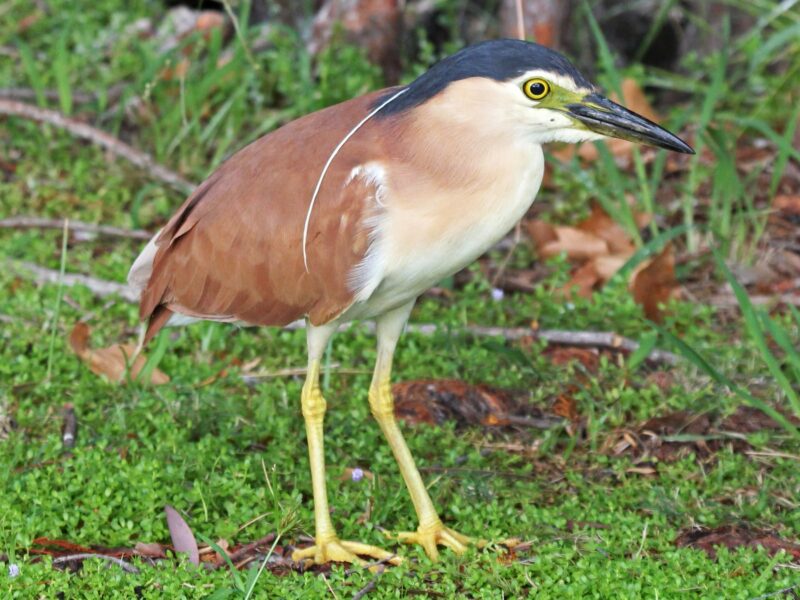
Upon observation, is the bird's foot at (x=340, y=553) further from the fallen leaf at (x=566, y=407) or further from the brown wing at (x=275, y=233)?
the fallen leaf at (x=566, y=407)

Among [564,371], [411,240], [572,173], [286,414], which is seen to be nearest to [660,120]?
[572,173]

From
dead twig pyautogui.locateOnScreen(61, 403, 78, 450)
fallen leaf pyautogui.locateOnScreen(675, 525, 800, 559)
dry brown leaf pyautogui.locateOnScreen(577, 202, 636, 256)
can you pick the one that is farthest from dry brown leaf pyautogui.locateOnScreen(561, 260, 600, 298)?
dead twig pyautogui.locateOnScreen(61, 403, 78, 450)

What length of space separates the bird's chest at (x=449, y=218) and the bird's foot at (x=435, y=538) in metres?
0.87

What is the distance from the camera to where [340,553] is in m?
3.79

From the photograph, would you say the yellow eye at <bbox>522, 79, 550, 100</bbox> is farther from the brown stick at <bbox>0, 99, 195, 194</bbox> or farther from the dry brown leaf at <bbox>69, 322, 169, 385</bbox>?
the brown stick at <bbox>0, 99, 195, 194</bbox>

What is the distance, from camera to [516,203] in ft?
11.6

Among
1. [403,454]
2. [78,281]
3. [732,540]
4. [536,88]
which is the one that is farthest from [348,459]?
[78,281]

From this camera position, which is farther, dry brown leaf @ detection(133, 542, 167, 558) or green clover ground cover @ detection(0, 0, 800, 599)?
dry brown leaf @ detection(133, 542, 167, 558)

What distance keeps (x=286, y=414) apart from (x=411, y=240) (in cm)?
130

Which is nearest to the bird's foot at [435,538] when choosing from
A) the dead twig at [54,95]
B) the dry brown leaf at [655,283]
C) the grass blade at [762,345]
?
the grass blade at [762,345]

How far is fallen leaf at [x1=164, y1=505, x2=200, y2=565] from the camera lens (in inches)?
148

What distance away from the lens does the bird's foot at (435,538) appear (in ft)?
12.8

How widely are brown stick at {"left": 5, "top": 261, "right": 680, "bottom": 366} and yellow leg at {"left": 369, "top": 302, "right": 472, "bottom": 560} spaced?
0.86 meters

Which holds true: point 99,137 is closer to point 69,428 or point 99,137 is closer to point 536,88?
point 69,428
